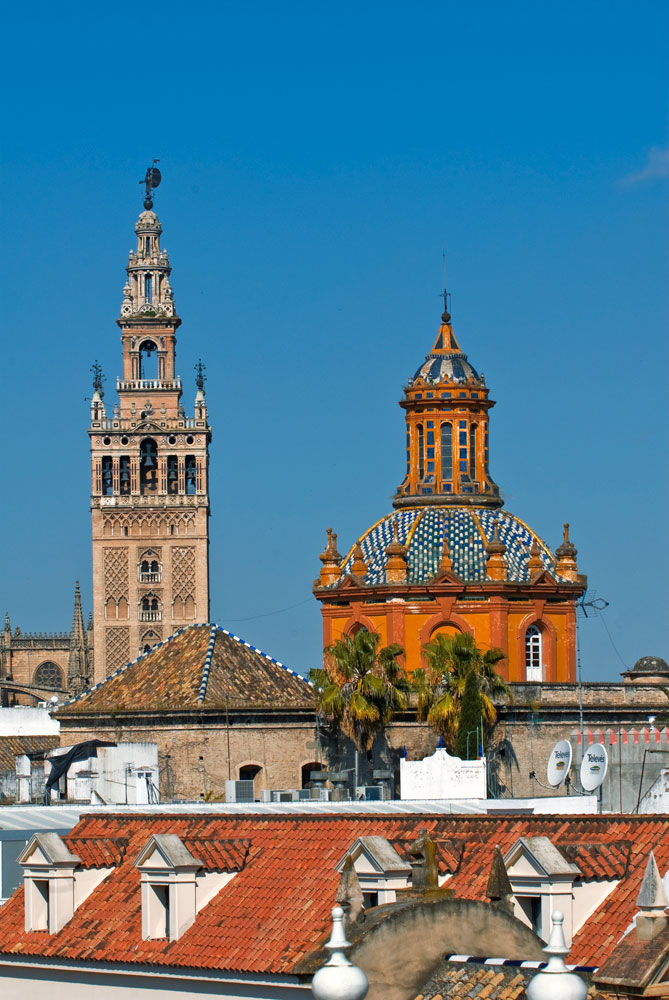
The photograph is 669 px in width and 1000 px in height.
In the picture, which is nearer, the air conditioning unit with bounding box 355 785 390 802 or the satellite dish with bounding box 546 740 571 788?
the satellite dish with bounding box 546 740 571 788

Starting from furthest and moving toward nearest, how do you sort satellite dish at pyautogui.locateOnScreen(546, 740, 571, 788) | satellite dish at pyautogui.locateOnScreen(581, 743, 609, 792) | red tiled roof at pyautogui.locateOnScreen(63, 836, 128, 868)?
satellite dish at pyautogui.locateOnScreen(546, 740, 571, 788), satellite dish at pyautogui.locateOnScreen(581, 743, 609, 792), red tiled roof at pyautogui.locateOnScreen(63, 836, 128, 868)

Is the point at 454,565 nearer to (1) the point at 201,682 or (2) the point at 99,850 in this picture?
(1) the point at 201,682

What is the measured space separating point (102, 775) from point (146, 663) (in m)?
14.9

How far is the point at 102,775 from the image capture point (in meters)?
47.8

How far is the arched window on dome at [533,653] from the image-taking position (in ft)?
207

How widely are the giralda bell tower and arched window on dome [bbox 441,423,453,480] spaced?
6543 centimetres

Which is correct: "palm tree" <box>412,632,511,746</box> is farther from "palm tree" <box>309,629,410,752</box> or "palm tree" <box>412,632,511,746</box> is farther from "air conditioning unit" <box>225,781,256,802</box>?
"air conditioning unit" <box>225,781,256,802</box>

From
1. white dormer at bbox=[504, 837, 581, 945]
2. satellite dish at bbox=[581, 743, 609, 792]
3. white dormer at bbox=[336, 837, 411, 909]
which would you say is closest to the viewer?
white dormer at bbox=[336, 837, 411, 909]

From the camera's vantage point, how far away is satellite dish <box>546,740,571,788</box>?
43906 mm

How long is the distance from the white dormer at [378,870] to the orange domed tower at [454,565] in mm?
Answer: 37493

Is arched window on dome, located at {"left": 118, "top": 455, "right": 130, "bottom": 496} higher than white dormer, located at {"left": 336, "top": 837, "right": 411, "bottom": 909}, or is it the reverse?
arched window on dome, located at {"left": 118, "top": 455, "right": 130, "bottom": 496}

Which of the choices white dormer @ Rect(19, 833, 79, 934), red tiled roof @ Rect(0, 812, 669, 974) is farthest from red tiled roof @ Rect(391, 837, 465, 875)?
white dormer @ Rect(19, 833, 79, 934)

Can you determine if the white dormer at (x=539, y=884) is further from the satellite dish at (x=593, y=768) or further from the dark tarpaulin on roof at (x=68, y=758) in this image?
the dark tarpaulin on roof at (x=68, y=758)

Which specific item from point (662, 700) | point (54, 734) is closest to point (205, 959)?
point (662, 700)
